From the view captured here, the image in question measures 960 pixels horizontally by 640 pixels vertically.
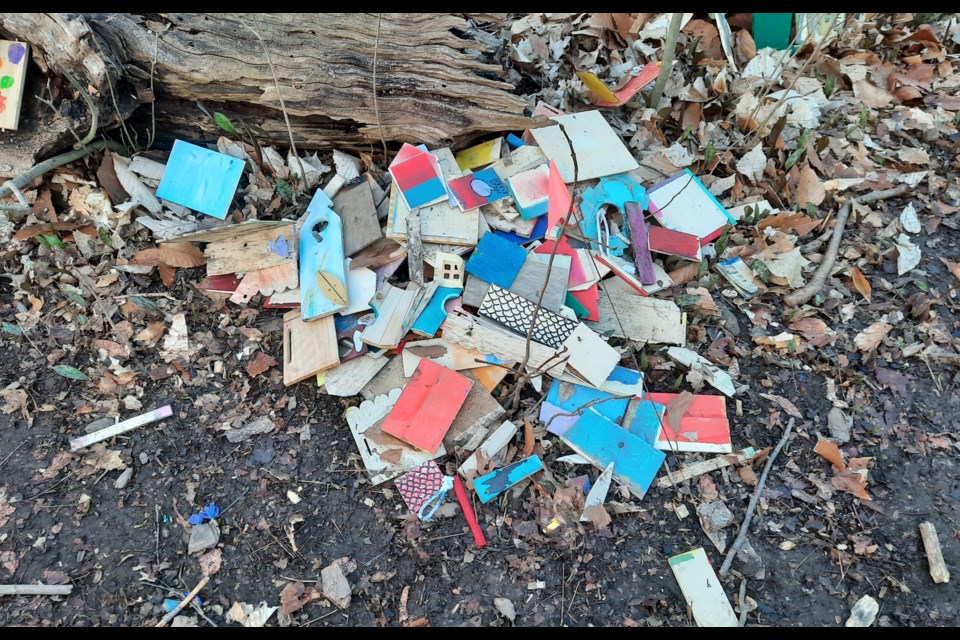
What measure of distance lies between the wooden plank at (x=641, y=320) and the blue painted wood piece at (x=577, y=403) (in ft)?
1.07

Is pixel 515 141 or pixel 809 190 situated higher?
pixel 515 141

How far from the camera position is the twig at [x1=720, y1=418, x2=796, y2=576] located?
94.3 inches

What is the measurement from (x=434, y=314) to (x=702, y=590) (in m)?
1.58

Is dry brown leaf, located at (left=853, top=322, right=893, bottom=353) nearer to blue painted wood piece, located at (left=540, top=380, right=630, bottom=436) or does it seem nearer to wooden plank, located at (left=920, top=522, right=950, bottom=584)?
wooden plank, located at (left=920, top=522, right=950, bottom=584)

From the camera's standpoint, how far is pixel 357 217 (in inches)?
119

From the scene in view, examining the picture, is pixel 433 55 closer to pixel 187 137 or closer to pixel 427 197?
pixel 427 197

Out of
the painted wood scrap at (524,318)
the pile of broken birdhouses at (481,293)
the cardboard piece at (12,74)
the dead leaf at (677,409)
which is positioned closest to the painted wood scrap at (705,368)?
the pile of broken birdhouses at (481,293)

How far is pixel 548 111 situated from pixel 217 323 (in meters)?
2.09

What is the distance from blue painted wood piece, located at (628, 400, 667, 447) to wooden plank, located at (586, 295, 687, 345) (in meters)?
0.32

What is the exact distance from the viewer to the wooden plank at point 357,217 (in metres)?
2.97

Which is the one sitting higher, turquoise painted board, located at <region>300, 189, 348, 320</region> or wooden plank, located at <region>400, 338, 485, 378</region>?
turquoise painted board, located at <region>300, 189, 348, 320</region>

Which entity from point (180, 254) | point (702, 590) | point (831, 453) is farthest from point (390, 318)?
point (831, 453)

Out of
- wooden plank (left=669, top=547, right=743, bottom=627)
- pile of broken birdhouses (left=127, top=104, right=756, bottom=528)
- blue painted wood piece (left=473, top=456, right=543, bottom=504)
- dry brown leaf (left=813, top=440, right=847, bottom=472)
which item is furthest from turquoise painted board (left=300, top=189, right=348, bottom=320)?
dry brown leaf (left=813, top=440, right=847, bottom=472)

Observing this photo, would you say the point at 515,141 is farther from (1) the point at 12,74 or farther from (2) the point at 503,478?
(1) the point at 12,74
